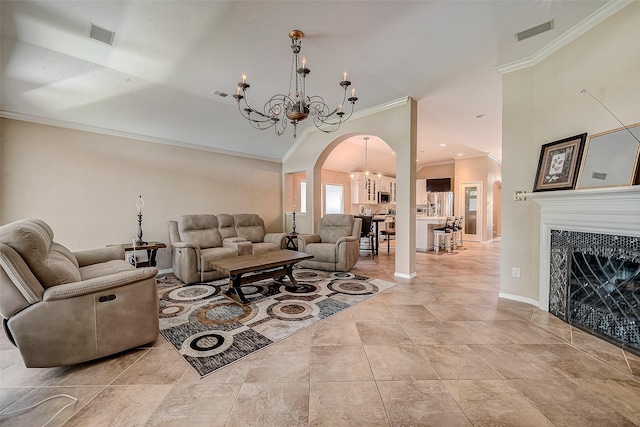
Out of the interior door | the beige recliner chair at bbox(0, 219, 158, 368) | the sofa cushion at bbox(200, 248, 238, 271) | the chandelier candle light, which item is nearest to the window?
the interior door

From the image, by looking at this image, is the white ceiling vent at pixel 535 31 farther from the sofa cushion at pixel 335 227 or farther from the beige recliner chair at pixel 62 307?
the beige recliner chair at pixel 62 307

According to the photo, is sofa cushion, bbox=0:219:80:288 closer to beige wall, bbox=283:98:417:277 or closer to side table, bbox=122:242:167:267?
side table, bbox=122:242:167:267

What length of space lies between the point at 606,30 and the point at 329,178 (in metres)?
6.36

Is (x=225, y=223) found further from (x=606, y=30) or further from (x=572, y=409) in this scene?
(x=606, y=30)

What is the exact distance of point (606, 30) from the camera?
224cm

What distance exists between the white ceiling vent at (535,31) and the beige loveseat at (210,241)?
4.30 m

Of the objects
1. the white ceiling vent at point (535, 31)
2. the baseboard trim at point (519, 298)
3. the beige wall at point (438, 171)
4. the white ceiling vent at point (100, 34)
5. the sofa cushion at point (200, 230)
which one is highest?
the white ceiling vent at point (100, 34)

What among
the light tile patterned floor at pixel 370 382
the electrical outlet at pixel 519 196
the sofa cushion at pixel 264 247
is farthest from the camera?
the sofa cushion at pixel 264 247

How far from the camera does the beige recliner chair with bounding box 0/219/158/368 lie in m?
1.60

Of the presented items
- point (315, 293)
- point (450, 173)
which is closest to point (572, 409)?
point (315, 293)

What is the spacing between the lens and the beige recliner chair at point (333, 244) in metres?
4.36

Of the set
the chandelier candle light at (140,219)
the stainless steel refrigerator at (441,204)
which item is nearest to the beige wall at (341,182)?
the stainless steel refrigerator at (441,204)

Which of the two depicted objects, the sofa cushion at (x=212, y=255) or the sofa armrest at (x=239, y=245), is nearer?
the sofa cushion at (x=212, y=255)

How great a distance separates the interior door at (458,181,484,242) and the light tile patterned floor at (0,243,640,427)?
6.45 m
